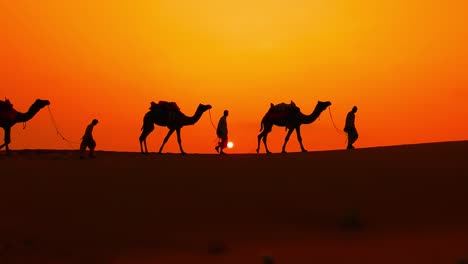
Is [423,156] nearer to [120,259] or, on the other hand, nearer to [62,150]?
[120,259]

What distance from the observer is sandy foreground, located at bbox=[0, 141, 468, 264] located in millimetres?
12750

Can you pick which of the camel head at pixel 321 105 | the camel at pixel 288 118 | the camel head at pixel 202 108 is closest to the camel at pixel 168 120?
the camel head at pixel 202 108

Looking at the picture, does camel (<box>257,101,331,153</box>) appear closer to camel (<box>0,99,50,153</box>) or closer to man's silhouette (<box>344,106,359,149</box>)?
man's silhouette (<box>344,106,359,149</box>)

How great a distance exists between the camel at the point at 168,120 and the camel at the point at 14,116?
9.97 ft

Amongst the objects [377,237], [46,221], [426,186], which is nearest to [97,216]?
[46,221]

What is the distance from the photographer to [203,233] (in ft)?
45.5

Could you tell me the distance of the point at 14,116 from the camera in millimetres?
24672

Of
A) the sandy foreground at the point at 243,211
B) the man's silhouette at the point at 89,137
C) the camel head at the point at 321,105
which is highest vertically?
the camel head at the point at 321,105

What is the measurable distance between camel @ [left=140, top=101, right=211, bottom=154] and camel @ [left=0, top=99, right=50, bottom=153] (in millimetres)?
3039

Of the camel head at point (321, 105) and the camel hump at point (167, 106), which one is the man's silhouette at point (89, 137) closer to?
the camel hump at point (167, 106)

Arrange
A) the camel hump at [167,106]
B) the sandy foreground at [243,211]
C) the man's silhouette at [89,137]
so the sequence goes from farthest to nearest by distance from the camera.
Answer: the camel hump at [167,106] < the man's silhouette at [89,137] < the sandy foreground at [243,211]

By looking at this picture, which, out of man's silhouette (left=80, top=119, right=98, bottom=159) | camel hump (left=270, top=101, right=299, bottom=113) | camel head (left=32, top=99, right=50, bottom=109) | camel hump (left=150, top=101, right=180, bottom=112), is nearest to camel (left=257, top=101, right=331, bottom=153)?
camel hump (left=270, top=101, right=299, bottom=113)

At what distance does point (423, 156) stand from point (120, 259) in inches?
377

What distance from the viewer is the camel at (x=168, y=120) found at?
25.2 meters
